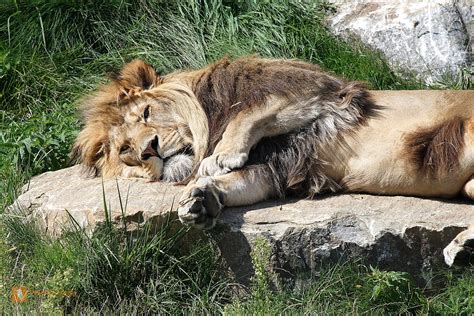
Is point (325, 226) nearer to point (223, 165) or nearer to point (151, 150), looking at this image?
point (223, 165)

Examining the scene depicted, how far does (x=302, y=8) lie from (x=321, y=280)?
387cm

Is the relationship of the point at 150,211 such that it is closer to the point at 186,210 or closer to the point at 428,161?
the point at 186,210

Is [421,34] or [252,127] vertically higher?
[421,34]

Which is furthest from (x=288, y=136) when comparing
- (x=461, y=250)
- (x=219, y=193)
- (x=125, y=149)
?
(x=461, y=250)

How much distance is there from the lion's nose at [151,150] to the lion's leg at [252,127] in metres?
0.35

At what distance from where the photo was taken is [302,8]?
26.3 ft

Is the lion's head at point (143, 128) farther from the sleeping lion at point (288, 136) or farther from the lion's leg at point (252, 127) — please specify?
the lion's leg at point (252, 127)

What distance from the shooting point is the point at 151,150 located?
516 centimetres

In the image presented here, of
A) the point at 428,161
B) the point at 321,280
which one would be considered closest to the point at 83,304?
the point at 321,280

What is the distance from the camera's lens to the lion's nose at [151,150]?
5.16 m

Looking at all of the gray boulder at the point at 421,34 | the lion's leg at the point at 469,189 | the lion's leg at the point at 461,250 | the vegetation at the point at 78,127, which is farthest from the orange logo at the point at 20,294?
the gray boulder at the point at 421,34

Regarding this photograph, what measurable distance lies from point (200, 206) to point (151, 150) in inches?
30.3

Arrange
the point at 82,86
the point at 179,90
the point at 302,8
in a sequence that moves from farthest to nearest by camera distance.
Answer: the point at 302,8 → the point at 82,86 → the point at 179,90

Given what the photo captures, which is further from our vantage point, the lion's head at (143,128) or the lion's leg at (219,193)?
the lion's head at (143,128)
